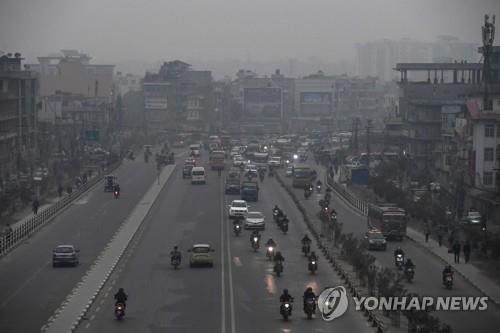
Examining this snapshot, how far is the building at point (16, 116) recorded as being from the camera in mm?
62156

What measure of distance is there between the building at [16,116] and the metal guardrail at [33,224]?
1253 cm

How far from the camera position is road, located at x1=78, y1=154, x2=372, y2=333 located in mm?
20172

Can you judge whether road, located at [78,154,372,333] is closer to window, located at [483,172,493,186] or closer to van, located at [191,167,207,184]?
window, located at [483,172,493,186]

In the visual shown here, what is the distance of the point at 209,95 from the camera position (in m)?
123

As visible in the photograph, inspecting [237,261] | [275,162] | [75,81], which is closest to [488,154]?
[237,261]

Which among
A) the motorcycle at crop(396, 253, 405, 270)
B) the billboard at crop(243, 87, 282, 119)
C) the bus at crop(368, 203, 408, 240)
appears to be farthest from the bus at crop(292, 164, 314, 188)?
the billboard at crop(243, 87, 282, 119)

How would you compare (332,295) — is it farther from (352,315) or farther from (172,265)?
(172,265)

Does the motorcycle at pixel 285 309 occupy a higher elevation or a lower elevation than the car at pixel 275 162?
higher

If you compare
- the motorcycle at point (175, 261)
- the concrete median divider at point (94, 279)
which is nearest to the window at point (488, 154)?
the concrete median divider at point (94, 279)

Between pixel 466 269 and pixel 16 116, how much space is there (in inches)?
1718

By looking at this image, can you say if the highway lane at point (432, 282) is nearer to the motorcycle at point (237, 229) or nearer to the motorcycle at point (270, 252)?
the motorcycle at point (270, 252)

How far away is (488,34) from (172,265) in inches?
899

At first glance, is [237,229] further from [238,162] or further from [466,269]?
[238,162]

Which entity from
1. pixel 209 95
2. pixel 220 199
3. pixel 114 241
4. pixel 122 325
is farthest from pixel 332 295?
pixel 209 95
